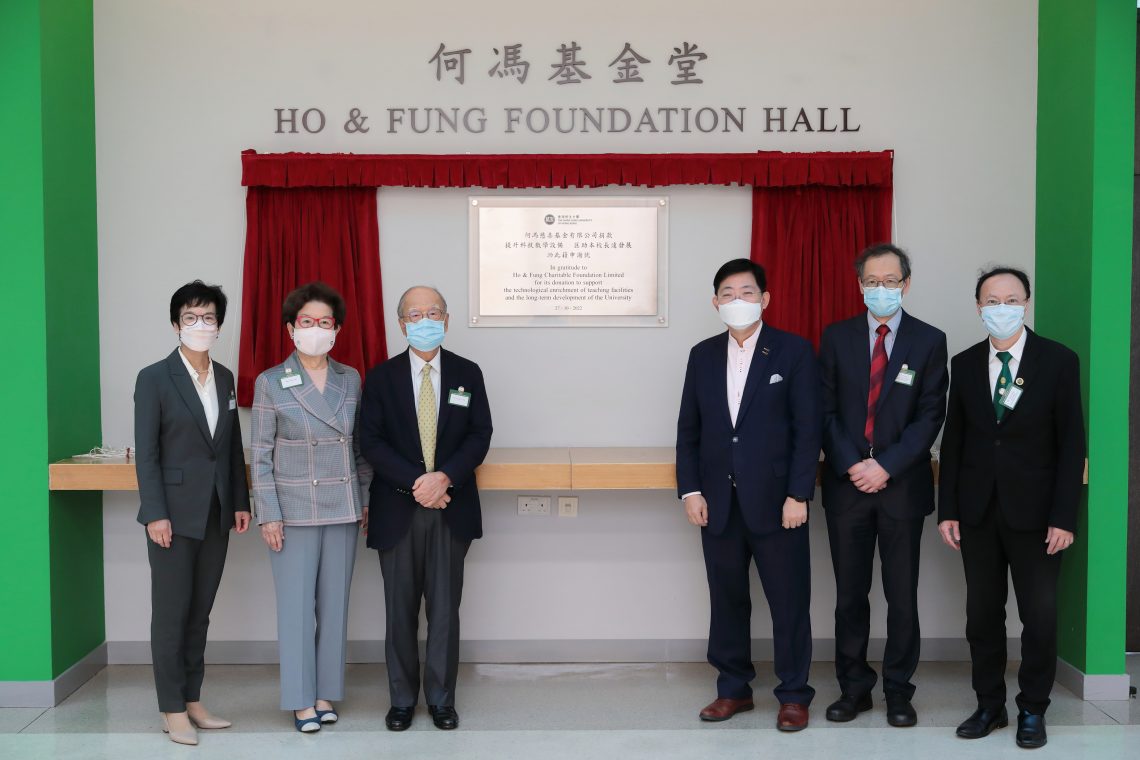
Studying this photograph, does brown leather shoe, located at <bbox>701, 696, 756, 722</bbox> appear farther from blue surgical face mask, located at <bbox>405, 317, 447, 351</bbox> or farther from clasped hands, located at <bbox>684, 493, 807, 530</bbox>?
blue surgical face mask, located at <bbox>405, 317, 447, 351</bbox>

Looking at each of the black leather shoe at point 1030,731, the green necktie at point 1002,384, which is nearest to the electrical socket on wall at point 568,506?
the green necktie at point 1002,384

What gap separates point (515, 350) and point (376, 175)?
99 centimetres

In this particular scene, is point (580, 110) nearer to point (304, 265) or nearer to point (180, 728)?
point (304, 265)

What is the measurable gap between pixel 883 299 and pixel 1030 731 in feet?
5.39

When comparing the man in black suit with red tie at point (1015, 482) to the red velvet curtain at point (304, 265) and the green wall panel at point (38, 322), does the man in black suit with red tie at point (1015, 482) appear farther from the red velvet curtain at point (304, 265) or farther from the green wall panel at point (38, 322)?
the green wall panel at point (38, 322)

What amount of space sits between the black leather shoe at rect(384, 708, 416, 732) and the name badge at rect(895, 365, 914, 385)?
224cm

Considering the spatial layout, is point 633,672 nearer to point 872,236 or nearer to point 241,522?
point 241,522

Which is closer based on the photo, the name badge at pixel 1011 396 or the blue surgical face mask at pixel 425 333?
the name badge at pixel 1011 396

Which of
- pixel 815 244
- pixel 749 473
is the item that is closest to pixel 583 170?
pixel 815 244

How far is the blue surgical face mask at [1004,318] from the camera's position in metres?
3.45

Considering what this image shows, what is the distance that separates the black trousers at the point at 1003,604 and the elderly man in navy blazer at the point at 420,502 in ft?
6.19

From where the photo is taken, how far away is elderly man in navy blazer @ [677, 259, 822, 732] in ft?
11.7

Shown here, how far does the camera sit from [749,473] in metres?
3.56

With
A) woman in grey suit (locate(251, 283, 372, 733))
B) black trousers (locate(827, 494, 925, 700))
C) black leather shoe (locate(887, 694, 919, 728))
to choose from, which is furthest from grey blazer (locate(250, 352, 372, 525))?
black leather shoe (locate(887, 694, 919, 728))
